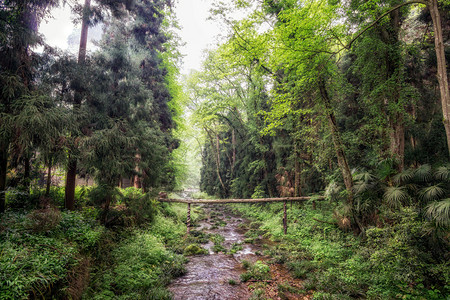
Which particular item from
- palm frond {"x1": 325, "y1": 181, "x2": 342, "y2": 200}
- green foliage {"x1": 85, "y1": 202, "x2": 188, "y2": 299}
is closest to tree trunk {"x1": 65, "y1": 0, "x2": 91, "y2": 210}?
green foliage {"x1": 85, "y1": 202, "x2": 188, "y2": 299}

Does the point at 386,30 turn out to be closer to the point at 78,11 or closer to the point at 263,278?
the point at 263,278

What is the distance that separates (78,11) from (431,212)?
12.1 metres

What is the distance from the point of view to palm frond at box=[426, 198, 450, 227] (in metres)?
4.00

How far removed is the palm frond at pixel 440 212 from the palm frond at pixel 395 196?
2.16ft

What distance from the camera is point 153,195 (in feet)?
29.3

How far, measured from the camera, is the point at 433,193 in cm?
467

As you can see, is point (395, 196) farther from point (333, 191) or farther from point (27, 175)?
point (27, 175)

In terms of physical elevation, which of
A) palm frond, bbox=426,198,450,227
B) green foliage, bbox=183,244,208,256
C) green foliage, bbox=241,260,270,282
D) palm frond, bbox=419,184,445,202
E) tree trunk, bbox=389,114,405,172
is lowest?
green foliage, bbox=183,244,208,256

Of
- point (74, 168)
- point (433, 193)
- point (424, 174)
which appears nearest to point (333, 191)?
point (424, 174)

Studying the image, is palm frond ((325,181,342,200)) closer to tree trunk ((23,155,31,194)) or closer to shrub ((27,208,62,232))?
shrub ((27,208,62,232))

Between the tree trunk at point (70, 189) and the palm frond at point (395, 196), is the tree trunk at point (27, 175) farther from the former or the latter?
the palm frond at point (395, 196)

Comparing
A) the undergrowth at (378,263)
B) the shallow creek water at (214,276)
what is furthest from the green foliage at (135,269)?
the undergrowth at (378,263)

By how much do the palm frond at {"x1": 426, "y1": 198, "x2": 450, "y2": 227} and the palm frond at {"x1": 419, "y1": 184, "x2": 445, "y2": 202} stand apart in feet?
1.27

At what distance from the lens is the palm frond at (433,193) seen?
466cm
